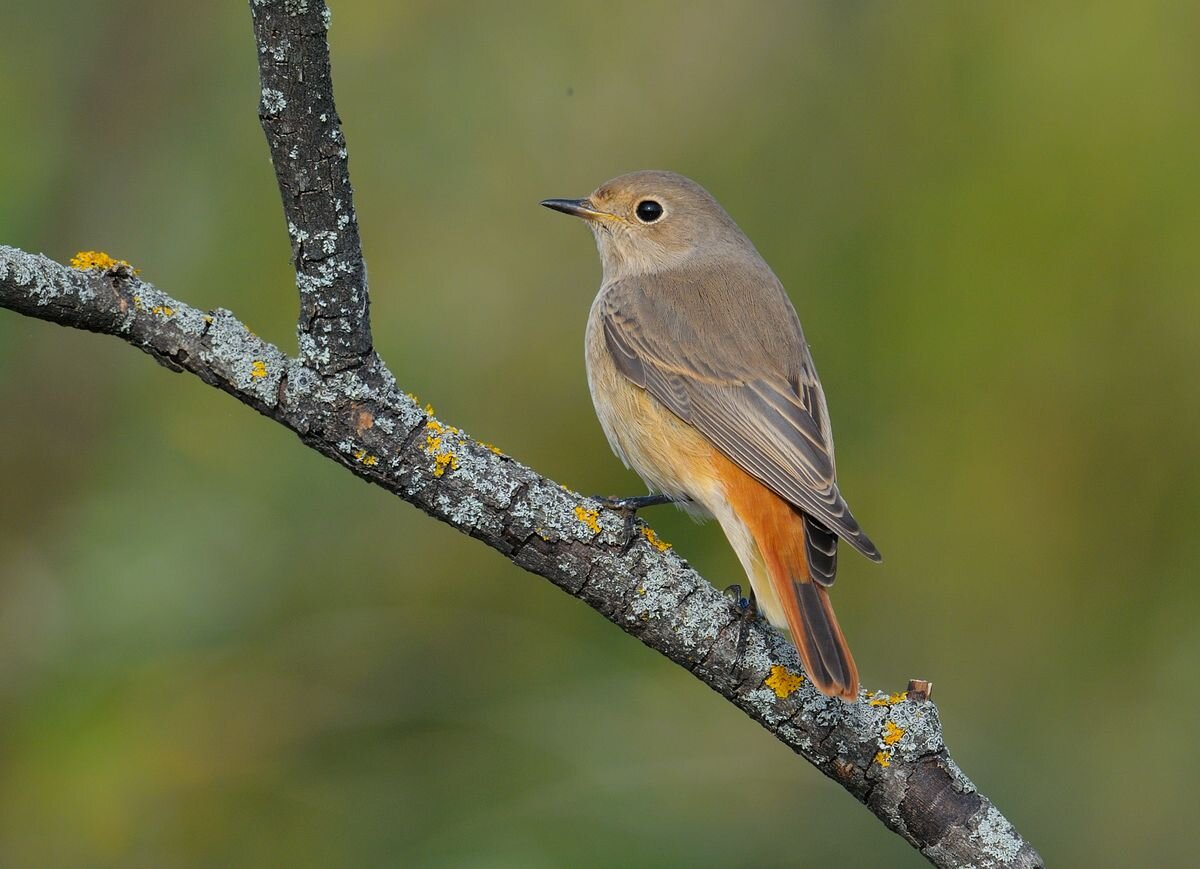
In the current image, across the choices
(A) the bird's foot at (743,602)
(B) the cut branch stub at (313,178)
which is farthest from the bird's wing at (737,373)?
(B) the cut branch stub at (313,178)

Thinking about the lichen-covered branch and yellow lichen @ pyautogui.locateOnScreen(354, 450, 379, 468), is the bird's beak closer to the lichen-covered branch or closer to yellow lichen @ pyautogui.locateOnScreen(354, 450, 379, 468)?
the lichen-covered branch

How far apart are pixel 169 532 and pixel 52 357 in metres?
1.18

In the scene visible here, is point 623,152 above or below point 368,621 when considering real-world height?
above

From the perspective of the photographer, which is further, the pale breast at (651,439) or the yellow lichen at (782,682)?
the pale breast at (651,439)

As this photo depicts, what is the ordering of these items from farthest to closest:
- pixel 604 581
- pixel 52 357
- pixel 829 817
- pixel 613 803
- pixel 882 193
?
pixel 882 193
pixel 52 357
pixel 829 817
pixel 613 803
pixel 604 581

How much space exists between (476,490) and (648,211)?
2.22 metres

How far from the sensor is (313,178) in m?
2.62

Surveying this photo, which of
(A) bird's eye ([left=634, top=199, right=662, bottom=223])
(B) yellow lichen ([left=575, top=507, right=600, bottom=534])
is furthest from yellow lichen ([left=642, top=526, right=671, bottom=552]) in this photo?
(A) bird's eye ([left=634, top=199, right=662, bottom=223])

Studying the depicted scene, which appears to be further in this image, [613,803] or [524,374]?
[524,374]

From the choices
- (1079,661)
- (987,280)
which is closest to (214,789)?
(1079,661)

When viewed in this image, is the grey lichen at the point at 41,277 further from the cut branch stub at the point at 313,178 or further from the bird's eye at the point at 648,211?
the bird's eye at the point at 648,211

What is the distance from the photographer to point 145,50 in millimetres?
5562

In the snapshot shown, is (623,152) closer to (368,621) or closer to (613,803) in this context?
(368,621)

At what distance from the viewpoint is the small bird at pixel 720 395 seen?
3.38m
